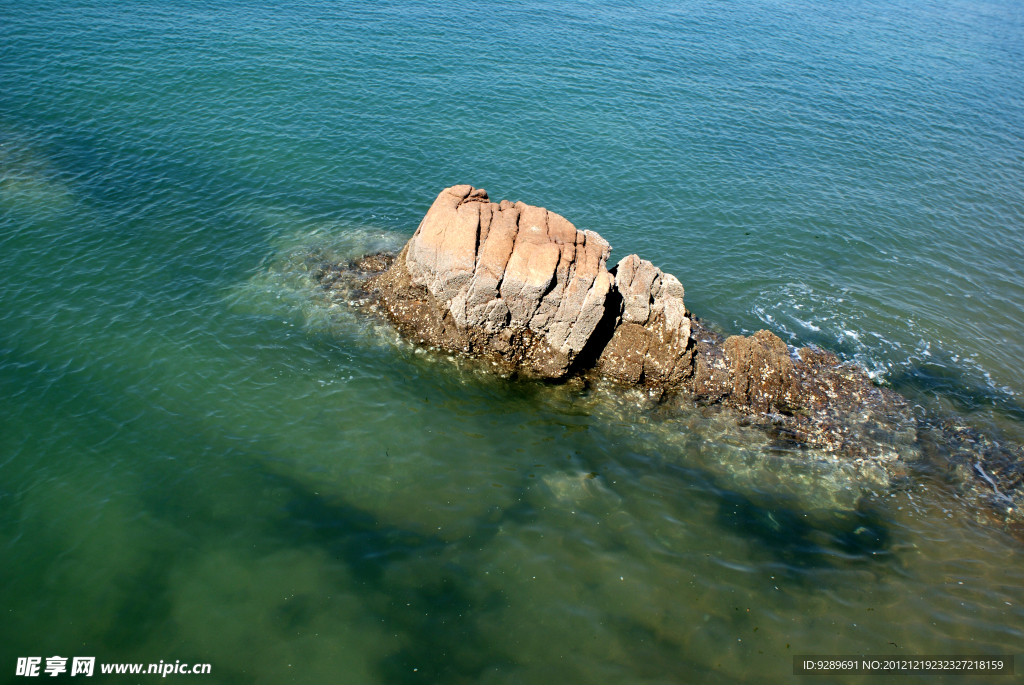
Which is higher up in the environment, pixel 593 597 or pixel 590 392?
pixel 590 392

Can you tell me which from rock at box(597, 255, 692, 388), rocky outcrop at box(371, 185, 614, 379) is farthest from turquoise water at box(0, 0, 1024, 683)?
rock at box(597, 255, 692, 388)

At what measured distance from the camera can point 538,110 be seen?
168 feet

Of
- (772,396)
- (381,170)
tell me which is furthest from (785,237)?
(381,170)

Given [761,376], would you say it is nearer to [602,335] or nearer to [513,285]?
[602,335]

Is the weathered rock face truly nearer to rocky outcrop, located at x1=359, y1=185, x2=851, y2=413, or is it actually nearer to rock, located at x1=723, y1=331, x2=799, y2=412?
rocky outcrop, located at x1=359, y1=185, x2=851, y2=413

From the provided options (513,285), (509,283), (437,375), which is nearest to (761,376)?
(513,285)

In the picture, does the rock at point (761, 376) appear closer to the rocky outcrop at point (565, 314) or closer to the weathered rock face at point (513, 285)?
the rocky outcrop at point (565, 314)

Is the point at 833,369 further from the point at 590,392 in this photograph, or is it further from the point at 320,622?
the point at 320,622

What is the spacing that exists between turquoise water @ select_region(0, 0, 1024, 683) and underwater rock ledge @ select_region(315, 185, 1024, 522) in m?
1.68

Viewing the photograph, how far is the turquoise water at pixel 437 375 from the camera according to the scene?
16984mm

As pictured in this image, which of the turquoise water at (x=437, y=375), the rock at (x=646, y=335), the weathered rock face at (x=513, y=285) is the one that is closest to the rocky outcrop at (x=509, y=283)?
the weathered rock face at (x=513, y=285)

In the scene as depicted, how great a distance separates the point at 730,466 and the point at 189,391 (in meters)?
22.7

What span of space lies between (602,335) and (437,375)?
7883 mm

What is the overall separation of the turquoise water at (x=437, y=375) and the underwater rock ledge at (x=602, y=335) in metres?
1.68
